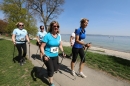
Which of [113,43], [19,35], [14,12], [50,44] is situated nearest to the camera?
[50,44]

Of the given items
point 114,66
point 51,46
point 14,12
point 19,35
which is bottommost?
point 114,66

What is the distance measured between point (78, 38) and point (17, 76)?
9.50 feet

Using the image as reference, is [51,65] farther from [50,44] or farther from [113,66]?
[113,66]

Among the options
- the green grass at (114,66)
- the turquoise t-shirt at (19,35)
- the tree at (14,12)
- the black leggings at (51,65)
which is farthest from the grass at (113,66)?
the tree at (14,12)

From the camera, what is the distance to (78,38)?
12.5ft

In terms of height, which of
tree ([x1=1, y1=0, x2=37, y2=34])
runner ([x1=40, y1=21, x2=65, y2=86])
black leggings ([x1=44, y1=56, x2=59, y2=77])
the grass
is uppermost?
tree ([x1=1, y1=0, x2=37, y2=34])

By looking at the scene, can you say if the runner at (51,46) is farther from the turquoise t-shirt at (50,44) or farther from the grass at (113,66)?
the grass at (113,66)

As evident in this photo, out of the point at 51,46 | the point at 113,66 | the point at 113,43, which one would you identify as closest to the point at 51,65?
the point at 51,46

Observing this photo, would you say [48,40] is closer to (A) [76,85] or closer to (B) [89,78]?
(A) [76,85]

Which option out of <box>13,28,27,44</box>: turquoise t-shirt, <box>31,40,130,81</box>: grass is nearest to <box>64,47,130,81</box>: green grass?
<box>31,40,130,81</box>: grass

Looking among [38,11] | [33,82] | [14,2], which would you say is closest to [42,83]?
[33,82]

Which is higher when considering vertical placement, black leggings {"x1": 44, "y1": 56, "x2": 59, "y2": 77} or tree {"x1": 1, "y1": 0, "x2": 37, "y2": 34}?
tree {"x1": 1, "y1": 0, "x2": 37, "y2": 34}

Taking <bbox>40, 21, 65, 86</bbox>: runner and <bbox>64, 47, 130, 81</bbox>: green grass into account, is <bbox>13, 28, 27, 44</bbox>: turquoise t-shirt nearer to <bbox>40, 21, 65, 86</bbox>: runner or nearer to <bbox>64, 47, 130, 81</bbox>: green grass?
<bbox>40, 21, 65, 86</bbox>: runner

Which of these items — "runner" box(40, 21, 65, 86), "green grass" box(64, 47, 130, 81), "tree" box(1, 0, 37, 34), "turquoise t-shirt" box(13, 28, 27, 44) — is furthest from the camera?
"tree" box(1, 0, 37, 34)
